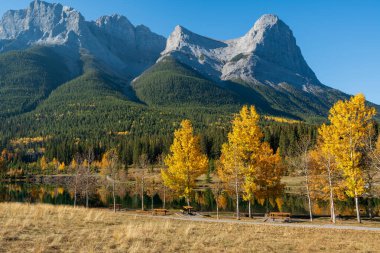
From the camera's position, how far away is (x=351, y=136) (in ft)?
118

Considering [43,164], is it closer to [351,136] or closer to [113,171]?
[113,171]

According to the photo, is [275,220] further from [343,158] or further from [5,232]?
[5,232]

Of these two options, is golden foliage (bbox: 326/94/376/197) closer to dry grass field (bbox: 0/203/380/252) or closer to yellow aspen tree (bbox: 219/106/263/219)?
dry grass field (bbox: 0/203/380/252)

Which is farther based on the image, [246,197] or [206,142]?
[206,142]

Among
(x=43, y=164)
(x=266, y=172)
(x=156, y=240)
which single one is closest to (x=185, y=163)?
(x=266, y=172)

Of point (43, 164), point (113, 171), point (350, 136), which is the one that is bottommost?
point (113, 171)

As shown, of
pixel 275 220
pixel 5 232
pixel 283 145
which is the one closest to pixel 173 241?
pixel 5 232

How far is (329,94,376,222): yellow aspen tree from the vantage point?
35344 mm

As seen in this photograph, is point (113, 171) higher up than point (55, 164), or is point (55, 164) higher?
point (55, 164)

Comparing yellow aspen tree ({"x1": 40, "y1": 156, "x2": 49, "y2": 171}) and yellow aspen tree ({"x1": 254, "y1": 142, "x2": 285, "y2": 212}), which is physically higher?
yellow aspen tree ({"x1": 40, "y1": 156, "x2": 49, "y2": 171})

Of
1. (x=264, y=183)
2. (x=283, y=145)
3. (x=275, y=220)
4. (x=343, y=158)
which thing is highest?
(x=283, y=145)

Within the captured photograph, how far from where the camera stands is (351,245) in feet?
71.2

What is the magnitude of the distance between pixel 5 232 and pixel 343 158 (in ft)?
104

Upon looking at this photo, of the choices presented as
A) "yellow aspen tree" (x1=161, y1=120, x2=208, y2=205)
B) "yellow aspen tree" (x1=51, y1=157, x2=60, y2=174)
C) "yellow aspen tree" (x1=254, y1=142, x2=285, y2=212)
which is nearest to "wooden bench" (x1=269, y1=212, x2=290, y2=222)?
"yellow aspen tree" (x1=254, y1=142, x2=285, y2=212)
